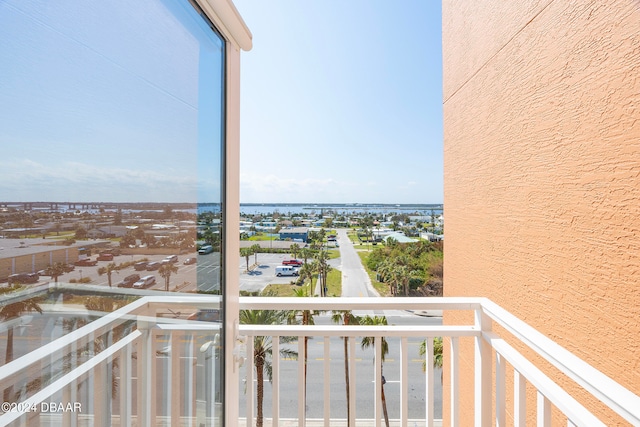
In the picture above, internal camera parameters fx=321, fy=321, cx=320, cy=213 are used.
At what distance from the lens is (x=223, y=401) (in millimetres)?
1189

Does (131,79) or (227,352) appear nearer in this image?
(131,79)

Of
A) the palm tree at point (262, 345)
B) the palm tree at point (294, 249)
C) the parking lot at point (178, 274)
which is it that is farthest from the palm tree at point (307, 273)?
the parking lot at point (178, 274)

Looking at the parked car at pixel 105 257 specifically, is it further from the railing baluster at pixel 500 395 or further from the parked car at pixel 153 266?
the railing baluster at pixel 500 395

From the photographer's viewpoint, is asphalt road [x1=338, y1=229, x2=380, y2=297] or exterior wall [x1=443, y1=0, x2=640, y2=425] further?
asphalt road [x1=338, y1=229, x2=380, y2=297]

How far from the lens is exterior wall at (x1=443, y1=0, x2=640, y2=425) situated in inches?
36.1

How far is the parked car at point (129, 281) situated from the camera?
66 centimetres

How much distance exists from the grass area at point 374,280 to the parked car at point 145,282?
4.08 m

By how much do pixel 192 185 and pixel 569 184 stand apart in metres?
1.27

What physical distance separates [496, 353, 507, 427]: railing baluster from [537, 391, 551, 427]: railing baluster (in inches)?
11.5

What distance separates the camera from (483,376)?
1431mm

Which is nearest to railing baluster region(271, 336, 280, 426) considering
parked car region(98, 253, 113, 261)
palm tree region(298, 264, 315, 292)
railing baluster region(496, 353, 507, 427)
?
railing baluster region(496, 353, 507, 427)

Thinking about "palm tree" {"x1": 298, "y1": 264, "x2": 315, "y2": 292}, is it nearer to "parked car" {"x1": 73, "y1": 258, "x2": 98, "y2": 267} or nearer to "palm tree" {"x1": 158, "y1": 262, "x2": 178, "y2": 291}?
"palm tree" {"x1": 158, "y1": 262, "x2": 178, "y2": 291}

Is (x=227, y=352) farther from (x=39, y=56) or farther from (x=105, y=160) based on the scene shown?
(x=39, y=56)

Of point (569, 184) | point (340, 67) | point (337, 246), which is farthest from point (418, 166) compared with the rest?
point (569, 184)
